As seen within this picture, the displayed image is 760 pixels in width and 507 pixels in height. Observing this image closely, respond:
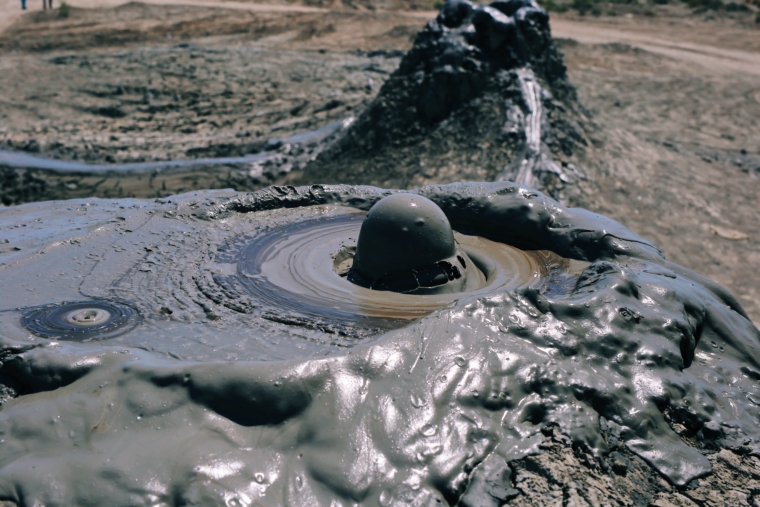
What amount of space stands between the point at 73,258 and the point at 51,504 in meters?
2.08

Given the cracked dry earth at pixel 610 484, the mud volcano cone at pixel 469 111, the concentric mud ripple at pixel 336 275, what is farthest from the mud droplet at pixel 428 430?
the mud volcano cone at pixel 469 111

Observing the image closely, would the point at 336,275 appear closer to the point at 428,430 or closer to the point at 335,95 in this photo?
the point at 428,430

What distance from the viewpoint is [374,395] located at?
2486 millimetres

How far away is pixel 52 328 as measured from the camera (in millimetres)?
3047

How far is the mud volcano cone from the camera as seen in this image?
290 inches

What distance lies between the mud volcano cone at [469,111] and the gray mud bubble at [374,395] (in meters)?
3.83

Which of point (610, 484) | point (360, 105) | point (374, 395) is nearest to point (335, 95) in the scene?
point (360, 105)

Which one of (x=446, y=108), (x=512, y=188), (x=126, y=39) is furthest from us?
(x=126, y=39)

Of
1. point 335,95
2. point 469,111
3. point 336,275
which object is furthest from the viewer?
point 335,95

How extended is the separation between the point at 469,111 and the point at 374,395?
5.87 m

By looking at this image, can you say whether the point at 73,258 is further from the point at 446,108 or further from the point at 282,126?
the point at 282,126

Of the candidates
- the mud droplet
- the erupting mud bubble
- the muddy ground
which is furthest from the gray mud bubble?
the erupting mud bubble

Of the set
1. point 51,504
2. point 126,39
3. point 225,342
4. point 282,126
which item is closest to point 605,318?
point 225,342

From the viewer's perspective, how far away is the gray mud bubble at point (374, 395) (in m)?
2.25
